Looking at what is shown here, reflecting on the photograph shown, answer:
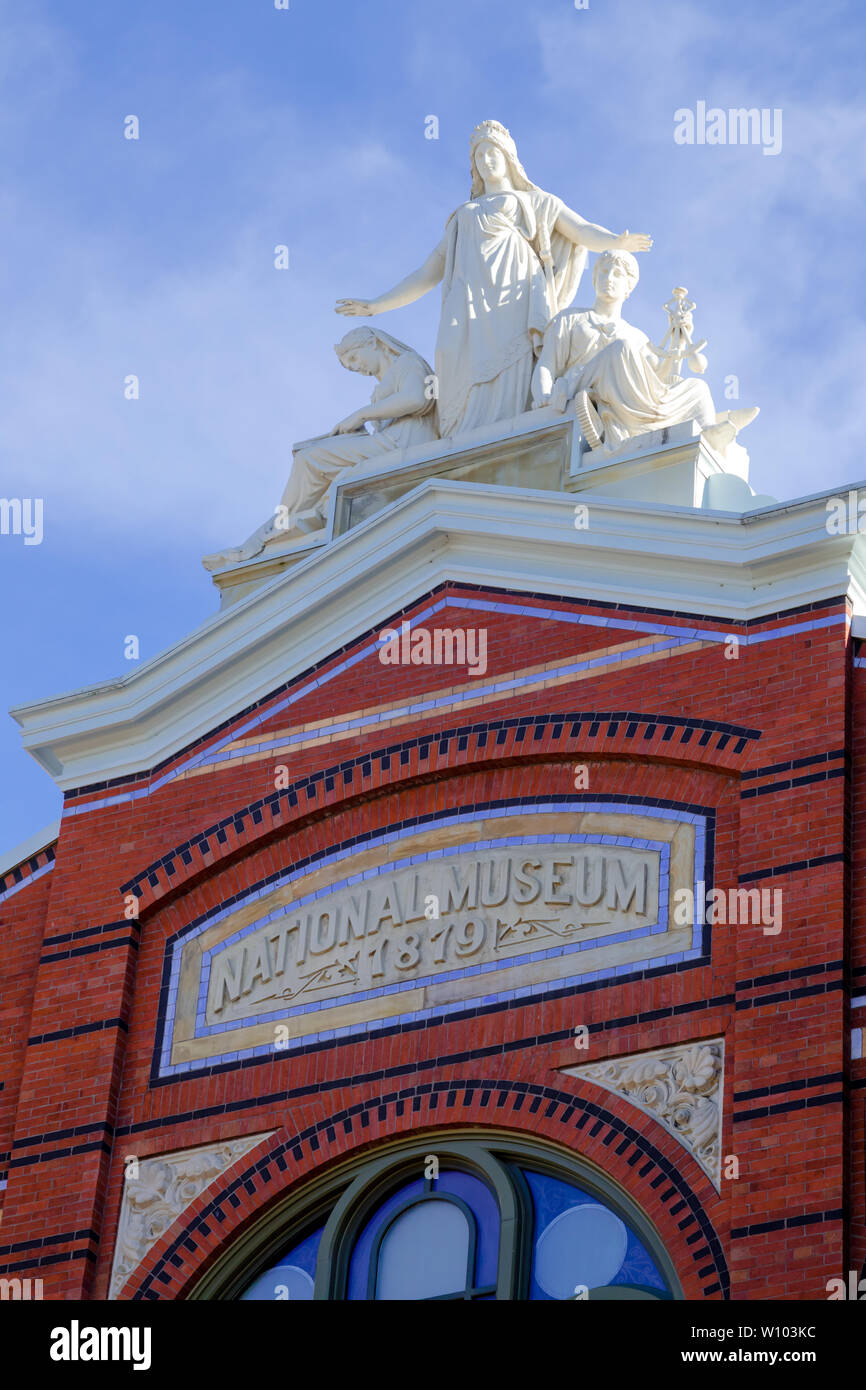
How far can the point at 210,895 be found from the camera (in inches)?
619

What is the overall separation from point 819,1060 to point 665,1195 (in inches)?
40.6

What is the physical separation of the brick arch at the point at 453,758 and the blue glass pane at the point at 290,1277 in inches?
90.8

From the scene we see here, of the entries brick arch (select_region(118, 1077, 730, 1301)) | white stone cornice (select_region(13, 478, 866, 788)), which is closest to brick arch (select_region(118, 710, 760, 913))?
white stone cornice (select_region(13, 478, 866, 788))

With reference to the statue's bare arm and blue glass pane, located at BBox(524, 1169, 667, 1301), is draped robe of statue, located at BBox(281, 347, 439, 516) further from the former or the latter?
blue glass pane, located at BBox(524, 1169, 667, 1301)

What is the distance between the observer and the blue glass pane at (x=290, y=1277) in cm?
1438

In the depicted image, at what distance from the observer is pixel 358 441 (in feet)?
57.2

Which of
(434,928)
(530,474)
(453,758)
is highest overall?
(530,474)

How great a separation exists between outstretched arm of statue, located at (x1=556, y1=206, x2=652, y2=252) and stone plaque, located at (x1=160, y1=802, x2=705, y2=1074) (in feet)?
14.6

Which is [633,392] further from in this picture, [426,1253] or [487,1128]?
[426,1253]

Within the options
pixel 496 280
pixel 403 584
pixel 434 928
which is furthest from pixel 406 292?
pixel 434 928

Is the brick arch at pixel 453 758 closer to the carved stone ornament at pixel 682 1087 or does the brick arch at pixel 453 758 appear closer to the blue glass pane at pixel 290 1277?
the carved stone ornament at pixel 682 1087

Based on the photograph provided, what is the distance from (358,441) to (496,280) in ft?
4.56

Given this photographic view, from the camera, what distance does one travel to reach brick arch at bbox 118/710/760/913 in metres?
14.4
